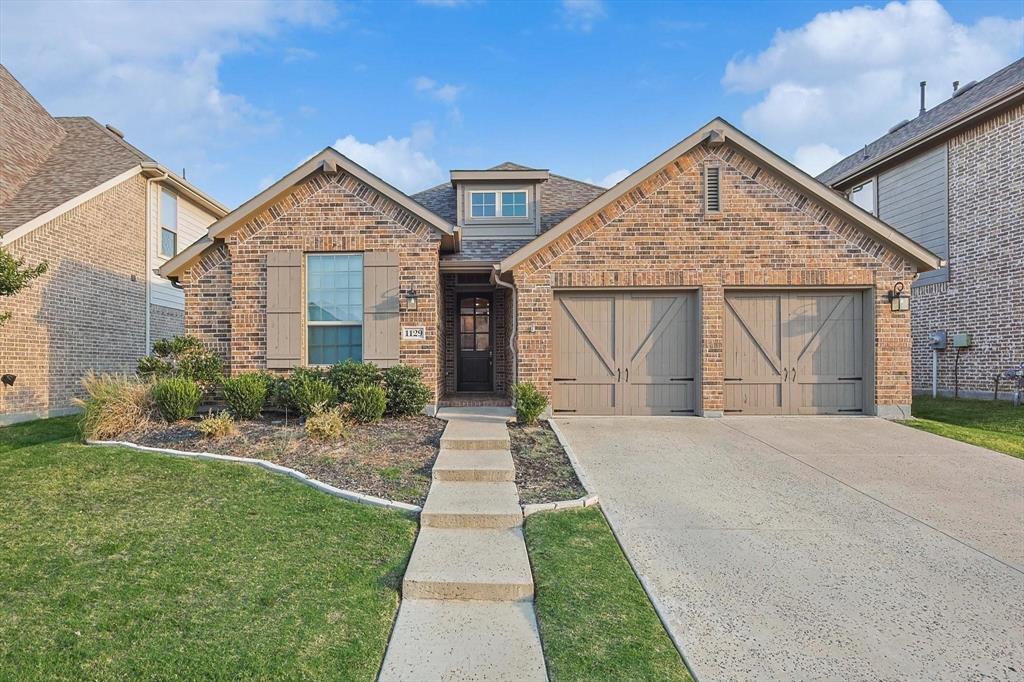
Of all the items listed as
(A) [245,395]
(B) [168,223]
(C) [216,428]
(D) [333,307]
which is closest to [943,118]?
(D) [333,307]

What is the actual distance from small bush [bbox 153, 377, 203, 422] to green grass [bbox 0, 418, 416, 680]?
2.10 m

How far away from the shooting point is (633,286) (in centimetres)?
959

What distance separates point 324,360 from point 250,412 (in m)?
1.57

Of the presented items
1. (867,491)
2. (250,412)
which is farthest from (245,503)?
(867,491)

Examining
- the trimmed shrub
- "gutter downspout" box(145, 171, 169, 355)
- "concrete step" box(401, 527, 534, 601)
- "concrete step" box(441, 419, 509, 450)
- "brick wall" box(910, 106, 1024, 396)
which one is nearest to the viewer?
"concrete step" box(401, 527, 534, 601)

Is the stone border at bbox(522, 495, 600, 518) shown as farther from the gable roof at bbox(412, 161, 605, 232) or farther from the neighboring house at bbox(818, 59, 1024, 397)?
the neighboring house at bbox(818, 59, 1024, 397)

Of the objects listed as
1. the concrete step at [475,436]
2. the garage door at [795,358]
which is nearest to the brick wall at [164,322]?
the concrete step at [475,436]

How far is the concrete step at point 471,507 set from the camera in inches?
192

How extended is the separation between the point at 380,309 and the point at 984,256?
12.8m

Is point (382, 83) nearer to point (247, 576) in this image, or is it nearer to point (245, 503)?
point (245, 503)

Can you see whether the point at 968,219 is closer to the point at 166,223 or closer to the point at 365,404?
the point at 365,404

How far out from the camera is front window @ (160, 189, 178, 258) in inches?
553

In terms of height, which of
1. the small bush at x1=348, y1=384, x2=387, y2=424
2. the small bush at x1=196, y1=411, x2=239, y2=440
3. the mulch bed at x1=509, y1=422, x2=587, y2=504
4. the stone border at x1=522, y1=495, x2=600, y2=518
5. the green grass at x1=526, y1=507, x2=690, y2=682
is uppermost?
the small bush at x1=348, y1=384, x2=387, y2=424

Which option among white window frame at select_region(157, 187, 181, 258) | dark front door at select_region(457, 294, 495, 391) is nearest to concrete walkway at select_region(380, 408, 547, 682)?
dark front door at select_region(457, 294, 495, 391)
